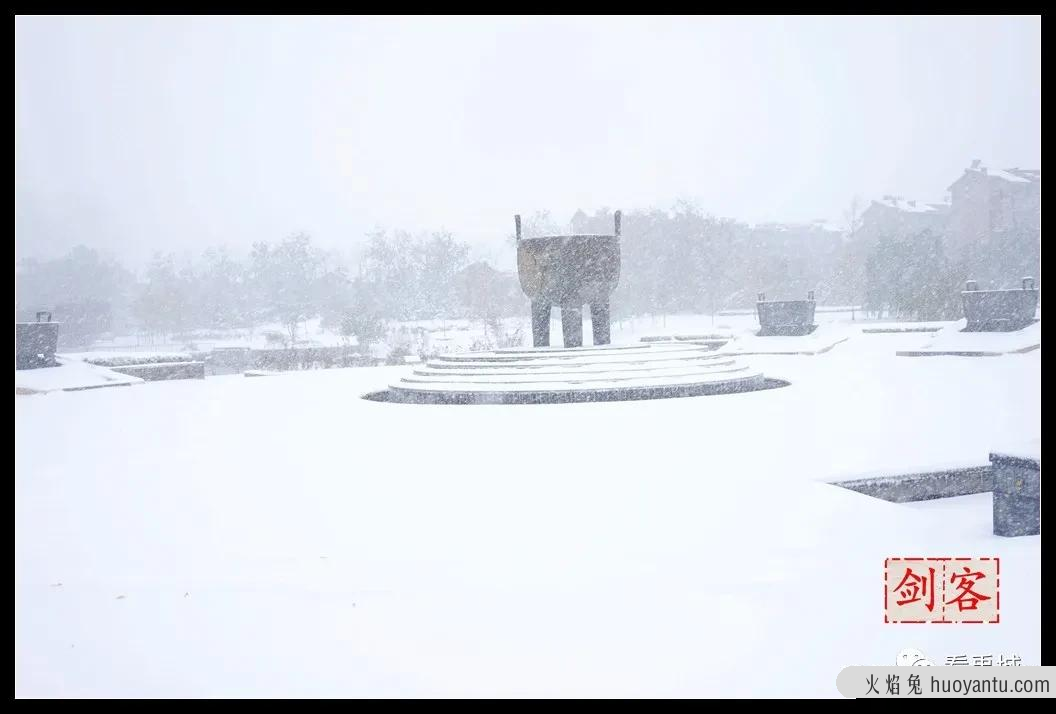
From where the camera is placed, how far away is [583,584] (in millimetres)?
3549

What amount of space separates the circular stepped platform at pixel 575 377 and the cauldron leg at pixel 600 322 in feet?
2.26

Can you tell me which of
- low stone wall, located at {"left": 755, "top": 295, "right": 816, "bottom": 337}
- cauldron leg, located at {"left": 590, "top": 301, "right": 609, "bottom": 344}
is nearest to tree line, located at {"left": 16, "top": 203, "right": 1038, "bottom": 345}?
low stone wall, located at {"left": 755, "top": 295, "right": 816, "bottom": 337}

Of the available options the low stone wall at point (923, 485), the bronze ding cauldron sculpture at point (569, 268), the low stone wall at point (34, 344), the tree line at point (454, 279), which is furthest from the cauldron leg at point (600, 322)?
the tree line at point (454, 279)

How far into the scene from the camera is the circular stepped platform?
30.6 feet

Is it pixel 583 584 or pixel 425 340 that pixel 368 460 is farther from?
pixel 425 340

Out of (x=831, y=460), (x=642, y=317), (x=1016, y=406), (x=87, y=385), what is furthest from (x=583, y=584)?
(x=642, y=317)

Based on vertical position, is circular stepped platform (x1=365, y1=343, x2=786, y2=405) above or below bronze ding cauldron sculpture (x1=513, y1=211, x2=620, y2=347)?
below

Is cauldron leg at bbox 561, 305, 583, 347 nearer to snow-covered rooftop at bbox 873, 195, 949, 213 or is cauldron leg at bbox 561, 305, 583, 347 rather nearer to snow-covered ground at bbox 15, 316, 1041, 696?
snow-covered ground at bbox 15, 316, 1041, 696

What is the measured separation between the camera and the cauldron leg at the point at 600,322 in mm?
11320

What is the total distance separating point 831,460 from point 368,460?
121 inches

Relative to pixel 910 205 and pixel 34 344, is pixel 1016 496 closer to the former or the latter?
pixel 34 344

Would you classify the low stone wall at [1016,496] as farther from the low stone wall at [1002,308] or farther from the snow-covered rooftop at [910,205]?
the snow-covered rooftop at [910,205]

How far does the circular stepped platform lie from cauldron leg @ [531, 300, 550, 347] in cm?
62

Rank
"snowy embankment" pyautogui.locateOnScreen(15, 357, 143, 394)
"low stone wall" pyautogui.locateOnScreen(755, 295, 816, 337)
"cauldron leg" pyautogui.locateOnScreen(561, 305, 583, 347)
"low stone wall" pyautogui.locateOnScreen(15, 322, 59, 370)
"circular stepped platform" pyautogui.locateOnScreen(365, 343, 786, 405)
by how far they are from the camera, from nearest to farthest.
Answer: "circular stepped platform" pyautogui.locateOnScreen(365, 343, 786, 405)
"cauldron leg" pyautogui.locateOnScreen(561, 305, 583, 347)
"snowy embankment" pyautogui.locateOnScreen(15, 357, 143, 394)
"low stone wall" pyautogui.locateOnScreen(15, 322, 59, 370)
"low stone wall" pyautogui.locateOnScreen(755, 295, 816, 337)
